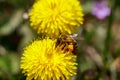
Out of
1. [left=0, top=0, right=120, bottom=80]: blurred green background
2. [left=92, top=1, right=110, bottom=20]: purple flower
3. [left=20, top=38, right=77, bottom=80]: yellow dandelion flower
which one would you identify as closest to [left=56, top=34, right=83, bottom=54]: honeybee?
[left=20, top=38, right=77, bottom=80]: yellow dandelion flower

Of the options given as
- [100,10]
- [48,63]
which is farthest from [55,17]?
[100,10]

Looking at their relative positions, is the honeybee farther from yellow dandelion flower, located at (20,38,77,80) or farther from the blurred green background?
the blurred green background

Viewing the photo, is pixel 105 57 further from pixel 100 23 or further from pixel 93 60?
pixel 100 23

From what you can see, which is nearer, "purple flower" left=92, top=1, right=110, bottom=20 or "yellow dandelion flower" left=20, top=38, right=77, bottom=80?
"yellow dandelion flower" left=20, top=38, right=77, bottom=80

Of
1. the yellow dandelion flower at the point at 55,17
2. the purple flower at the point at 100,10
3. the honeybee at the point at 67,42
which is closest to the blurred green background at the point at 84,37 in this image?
the purple flower at the point at 100,10

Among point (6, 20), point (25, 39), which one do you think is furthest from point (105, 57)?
point (6, 20)
